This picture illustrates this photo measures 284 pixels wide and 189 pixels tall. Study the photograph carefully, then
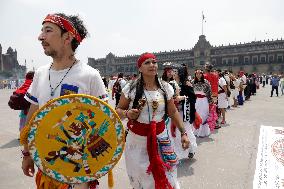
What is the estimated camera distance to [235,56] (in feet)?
290

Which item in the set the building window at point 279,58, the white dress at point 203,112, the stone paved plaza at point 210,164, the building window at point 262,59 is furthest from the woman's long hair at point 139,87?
the building window at point 262,59

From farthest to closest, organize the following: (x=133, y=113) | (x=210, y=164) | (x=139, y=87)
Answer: (x=210, y=164)
(x=139, y=87)
(x=133, y=113)

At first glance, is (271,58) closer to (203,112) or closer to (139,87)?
(203,112)

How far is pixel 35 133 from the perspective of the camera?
203 cm

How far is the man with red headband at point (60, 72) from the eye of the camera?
2225 millimetres

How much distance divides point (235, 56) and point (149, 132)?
9018 cm

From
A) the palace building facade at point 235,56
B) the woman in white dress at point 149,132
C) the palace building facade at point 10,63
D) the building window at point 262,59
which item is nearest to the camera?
the woman in white dress at point 149,132

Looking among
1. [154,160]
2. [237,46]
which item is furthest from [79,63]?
[237,46]

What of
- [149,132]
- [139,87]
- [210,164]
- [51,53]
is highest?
[51,53]

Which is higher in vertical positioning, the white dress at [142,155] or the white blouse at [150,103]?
the white blouse at [150,103]

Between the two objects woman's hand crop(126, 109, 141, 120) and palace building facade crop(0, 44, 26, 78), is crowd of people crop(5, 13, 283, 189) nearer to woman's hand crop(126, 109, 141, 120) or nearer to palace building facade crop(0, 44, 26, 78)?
woman's hand crop(126, 109, 141, 120)

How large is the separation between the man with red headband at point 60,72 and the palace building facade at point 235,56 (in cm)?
8486

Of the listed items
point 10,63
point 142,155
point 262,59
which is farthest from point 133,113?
point 10,63

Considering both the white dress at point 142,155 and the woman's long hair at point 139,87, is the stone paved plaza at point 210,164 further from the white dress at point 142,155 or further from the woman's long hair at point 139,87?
the woman's long hair at point 139,87
